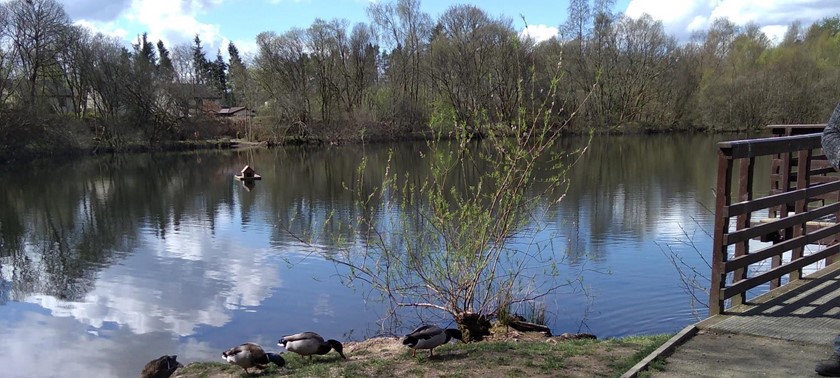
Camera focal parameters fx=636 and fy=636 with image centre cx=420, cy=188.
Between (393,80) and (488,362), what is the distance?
182 feet

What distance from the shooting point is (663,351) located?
4270 mm

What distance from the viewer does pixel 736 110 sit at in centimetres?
5616

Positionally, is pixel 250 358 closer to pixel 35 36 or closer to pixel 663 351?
pixel 663 351

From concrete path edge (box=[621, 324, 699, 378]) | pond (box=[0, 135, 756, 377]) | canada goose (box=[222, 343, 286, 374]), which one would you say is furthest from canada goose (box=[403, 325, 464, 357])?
pond (box=[0, 135, 756, 377])

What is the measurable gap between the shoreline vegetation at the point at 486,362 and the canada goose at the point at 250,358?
98 mm

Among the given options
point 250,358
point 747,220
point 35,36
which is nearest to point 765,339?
point 747,220

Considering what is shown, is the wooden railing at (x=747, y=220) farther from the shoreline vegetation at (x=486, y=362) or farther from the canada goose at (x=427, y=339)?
the canada goose at (x=427, y=339)

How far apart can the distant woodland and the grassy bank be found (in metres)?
40.0

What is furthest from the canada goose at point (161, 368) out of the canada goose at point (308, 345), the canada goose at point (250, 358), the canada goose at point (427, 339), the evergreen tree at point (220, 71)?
the evergreen tree at point (220, 71)

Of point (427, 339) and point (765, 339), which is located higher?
point (765, 339)

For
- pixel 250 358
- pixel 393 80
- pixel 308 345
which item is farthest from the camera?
pixel 393 80

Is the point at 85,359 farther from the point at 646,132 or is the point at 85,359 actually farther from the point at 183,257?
the point at 646,132

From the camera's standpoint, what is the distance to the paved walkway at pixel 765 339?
13.0 ft

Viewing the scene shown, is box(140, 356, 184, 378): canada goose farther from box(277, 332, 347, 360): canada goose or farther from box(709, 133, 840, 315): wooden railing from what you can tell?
box(709, 133, 840, 315): wooden railing
